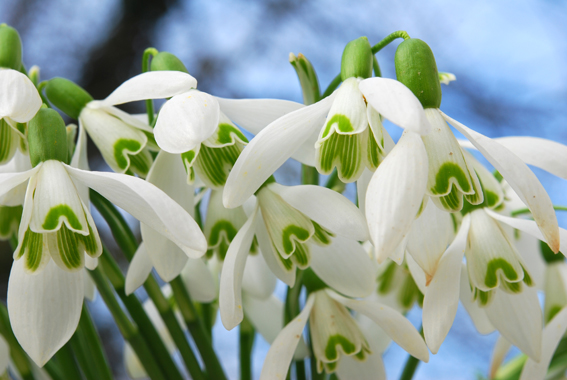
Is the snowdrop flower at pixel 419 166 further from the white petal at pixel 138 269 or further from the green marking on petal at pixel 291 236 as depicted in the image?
the white petal at pixel 138 269

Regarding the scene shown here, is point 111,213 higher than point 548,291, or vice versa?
point 548,291

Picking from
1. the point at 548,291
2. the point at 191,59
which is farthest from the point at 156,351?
the point at 191,59

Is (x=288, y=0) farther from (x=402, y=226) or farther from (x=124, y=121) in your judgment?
(x=402, y=226)

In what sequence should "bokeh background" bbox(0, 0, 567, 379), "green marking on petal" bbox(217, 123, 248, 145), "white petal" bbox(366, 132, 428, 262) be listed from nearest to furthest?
"white petal" bbox(366, 132, 428, 262) → "green marking on petal" bbox(217, 123, 248, 145) → "bokeh background" bbox(0, 0, 567, 379)

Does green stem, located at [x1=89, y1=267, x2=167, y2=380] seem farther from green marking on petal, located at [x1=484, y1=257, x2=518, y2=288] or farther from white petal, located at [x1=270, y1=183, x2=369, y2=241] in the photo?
green marking on petal, located at [x1=484, y1=257, x2=518, y2=288]

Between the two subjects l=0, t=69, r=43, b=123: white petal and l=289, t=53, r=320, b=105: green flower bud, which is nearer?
l=0, t=69, r=43, b=123: white petal

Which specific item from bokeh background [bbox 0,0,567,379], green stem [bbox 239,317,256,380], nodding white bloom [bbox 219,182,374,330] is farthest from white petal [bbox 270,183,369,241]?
bokeh background [bbox 0,0,567,379]

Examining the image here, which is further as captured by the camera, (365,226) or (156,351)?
(156,351)
